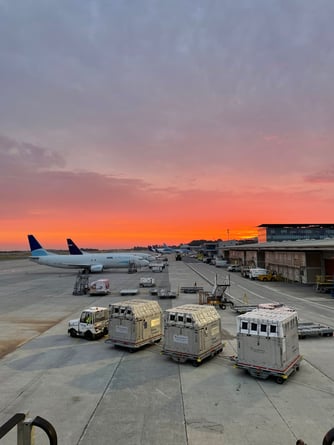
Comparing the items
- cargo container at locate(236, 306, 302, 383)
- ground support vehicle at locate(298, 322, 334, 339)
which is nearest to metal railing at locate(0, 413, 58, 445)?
cargo container at locate(236, 306, 302, 383)

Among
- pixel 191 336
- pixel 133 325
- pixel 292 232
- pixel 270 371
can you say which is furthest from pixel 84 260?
pixel 292 232

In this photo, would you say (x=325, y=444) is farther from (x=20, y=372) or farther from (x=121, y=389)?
(x=20, y=372)

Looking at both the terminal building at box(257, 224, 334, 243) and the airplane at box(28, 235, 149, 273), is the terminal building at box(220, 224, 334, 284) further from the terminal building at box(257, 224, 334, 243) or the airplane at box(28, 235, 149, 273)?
the terminal building at box(257, 224, 334, 243)

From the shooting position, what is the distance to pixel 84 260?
73.9 meters

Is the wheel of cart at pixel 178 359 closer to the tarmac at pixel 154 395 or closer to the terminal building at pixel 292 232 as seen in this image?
the tarmac at pixel 154 395

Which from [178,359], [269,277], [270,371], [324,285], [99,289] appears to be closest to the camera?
[270,371]

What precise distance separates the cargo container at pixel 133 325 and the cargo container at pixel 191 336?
1952 mm

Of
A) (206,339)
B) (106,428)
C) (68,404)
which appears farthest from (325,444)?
(206,339)

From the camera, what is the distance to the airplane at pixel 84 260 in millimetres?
73188

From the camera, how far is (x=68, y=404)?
1196cm

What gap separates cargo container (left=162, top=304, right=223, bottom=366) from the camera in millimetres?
16031

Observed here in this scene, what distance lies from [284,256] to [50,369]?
170 ft

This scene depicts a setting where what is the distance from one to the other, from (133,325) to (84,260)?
5823 cm

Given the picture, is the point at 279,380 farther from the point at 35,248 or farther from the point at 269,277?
the point at 35,248
